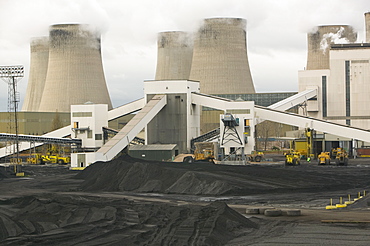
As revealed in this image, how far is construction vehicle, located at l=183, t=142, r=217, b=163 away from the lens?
132 feet

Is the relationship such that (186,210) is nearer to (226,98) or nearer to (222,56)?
(222,56)

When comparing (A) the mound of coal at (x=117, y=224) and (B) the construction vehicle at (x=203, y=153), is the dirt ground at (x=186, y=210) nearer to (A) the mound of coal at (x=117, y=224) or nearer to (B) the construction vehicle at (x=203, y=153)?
(A) the mound of coal at (x=117, y=224)

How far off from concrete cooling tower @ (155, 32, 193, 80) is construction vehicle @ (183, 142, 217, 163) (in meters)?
20.1

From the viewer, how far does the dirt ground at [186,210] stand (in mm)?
13250

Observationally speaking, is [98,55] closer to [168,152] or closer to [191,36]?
[191,36]

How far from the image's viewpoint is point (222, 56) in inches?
2130

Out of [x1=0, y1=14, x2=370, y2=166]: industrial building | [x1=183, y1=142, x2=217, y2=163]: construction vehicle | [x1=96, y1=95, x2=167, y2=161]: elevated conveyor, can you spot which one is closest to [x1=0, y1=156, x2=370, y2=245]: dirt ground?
[x1=96, y1=95, x2=167, y2=161]: elevated conveyor

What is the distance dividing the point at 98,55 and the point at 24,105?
14.2 metres

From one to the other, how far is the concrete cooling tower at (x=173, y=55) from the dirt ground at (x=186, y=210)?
34.7 m

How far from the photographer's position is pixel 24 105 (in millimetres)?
67875

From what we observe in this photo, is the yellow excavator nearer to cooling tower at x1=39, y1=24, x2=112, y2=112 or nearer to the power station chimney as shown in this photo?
cooling tower at x1=39, y1=24, x2=112, y2=112

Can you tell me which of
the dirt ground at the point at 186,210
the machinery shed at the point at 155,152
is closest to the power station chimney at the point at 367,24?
the machinery shed at the point at 155,152

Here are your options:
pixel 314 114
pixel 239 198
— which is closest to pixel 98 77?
pixel 314 114

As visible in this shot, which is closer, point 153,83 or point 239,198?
point 239,198
